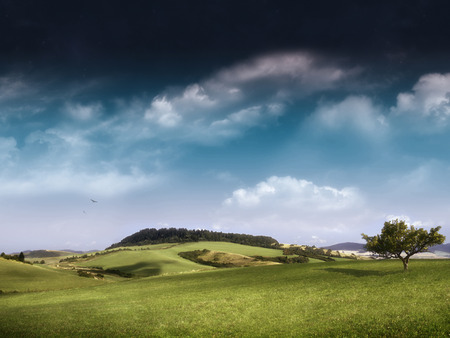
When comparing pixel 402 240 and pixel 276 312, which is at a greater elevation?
pixel 402 240

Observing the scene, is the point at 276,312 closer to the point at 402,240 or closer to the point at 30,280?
the point at 402,240

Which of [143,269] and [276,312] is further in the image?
[143,269]

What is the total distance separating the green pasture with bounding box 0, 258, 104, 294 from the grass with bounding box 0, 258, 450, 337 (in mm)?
25671

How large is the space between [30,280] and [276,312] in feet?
252

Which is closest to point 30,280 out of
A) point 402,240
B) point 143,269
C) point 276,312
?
point 143,269

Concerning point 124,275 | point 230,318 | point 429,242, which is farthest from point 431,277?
point 124,275

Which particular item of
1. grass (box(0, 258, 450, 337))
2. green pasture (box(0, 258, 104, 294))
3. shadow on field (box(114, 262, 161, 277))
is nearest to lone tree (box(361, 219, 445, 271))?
grass (box(0, 258, 450, 337))

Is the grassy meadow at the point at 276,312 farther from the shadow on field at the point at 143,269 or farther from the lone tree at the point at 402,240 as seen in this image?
the shadow on field at the point at 143,269

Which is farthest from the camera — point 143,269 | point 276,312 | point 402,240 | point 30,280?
point 143,269

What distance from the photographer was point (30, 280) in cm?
7644

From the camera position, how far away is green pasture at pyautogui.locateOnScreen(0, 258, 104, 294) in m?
68.6

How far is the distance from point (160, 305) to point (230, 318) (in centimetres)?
1436

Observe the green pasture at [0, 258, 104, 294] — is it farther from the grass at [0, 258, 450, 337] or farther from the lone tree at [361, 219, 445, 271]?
the lone tree at [361, 219, 445, 271]

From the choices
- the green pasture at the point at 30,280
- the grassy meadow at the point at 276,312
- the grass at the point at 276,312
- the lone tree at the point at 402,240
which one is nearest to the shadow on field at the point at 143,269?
the green pasture at the point at 30,280
